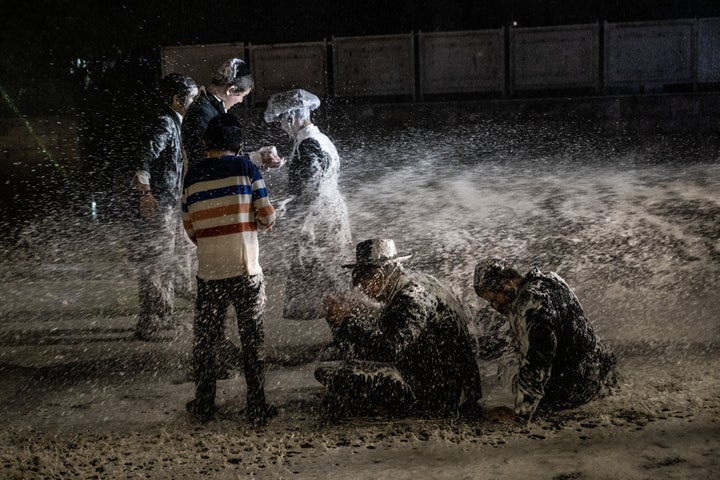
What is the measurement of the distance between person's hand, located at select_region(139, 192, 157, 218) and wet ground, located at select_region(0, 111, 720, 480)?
1.03 m

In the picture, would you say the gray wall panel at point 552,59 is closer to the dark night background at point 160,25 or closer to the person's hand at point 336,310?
the dark night background at point 160,25

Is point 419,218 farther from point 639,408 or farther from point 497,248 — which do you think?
point 639,408

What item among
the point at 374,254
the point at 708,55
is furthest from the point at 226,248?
the point at 708,55

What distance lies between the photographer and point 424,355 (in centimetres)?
430

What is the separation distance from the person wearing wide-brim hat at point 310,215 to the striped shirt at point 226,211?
1.91 m

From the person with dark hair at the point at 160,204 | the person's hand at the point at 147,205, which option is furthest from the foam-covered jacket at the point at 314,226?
the person's hand at the point at 147,205

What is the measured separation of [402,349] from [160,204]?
10.0ft

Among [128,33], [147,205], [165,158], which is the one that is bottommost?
[147,205]

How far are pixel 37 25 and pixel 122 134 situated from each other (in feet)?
10.7

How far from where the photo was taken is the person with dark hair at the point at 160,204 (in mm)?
6184

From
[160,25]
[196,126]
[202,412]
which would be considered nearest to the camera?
[202,412]

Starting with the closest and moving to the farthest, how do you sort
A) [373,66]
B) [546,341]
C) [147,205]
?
1. [546,341]
2. [147,205]
3. [373,66]

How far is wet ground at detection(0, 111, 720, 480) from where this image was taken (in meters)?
3.96

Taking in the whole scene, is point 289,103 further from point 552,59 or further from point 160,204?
point 552,59
